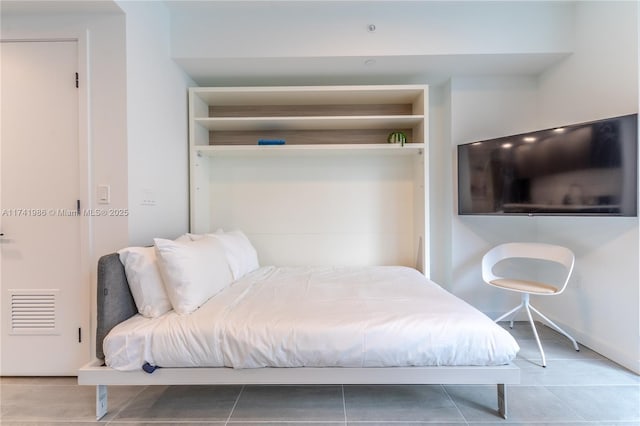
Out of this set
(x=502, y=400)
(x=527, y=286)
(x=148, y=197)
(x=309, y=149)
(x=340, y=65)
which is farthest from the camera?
(x=309, y=149)

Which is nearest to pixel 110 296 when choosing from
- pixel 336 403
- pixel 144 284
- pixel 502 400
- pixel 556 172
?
pixel 144 284

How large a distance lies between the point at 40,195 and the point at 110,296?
0.98 metres

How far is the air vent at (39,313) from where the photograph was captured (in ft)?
5.76

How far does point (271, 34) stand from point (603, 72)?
2646 millimetres

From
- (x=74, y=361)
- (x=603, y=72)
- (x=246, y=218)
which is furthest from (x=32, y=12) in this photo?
(x=603, y=72)

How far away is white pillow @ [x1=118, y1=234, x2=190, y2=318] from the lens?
59.0 inches

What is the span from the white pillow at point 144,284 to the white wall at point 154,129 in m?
0.28

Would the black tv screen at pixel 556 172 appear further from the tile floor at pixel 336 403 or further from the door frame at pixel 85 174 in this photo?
the door frame at pixel 85 174

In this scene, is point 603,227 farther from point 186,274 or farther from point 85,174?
point 85,174

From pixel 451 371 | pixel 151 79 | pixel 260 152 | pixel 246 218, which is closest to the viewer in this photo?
pixel 451 371

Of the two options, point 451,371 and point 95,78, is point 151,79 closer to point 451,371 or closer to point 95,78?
point 95,78

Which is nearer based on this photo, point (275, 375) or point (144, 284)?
point (275, 375)

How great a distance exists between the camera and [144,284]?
4.92ft

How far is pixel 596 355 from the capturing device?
2074mm
